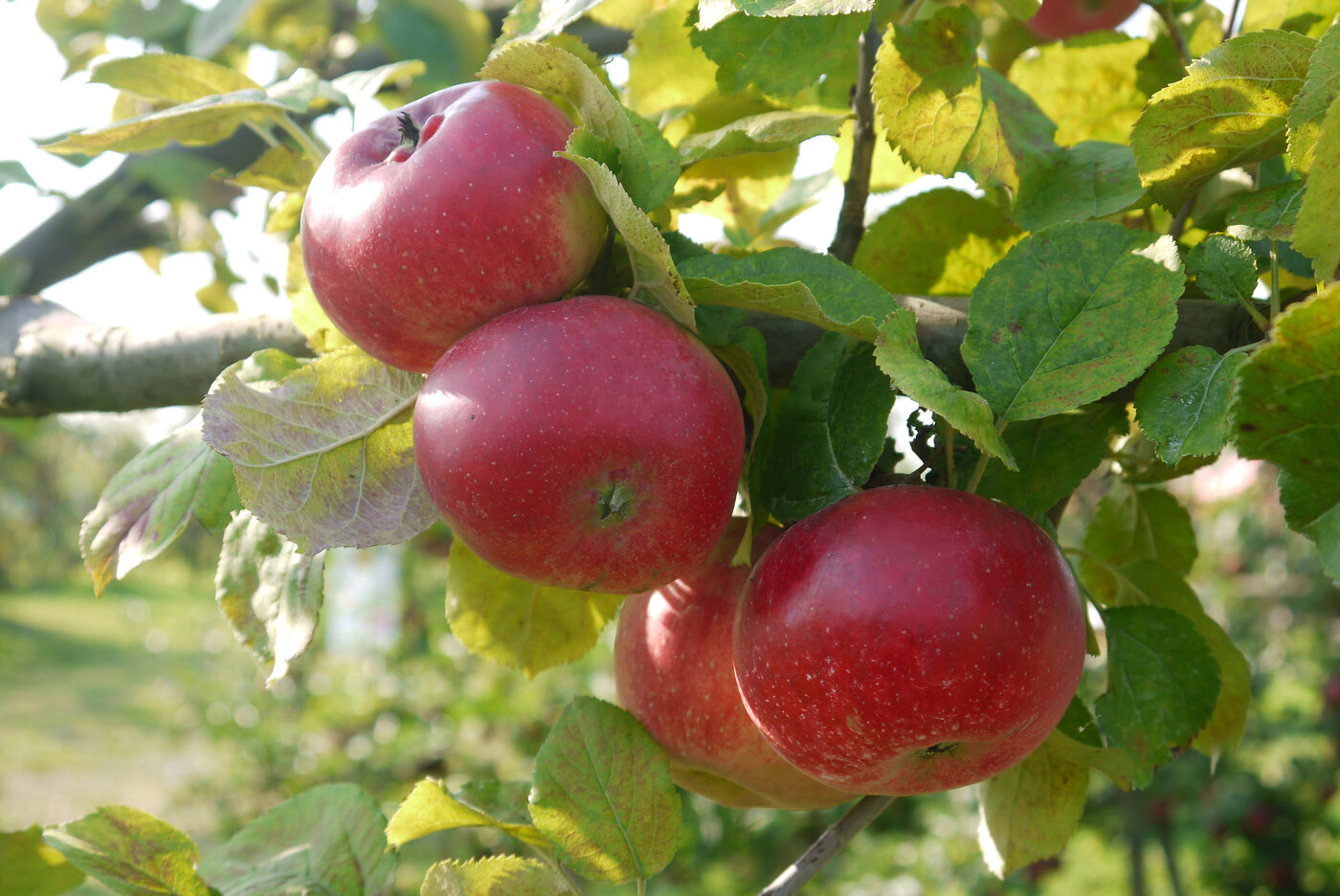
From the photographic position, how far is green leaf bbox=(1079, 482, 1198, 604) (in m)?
0.80

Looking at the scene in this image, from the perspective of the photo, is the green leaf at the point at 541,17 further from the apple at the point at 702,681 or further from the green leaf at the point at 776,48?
the apple at the point at 702,681

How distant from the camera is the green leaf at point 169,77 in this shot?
735mm

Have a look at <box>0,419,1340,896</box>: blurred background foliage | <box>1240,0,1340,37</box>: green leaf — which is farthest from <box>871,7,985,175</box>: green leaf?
<box>0,419,1340,896</box>: blurred background foliage

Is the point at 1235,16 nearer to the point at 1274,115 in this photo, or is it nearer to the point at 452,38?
the point at 1274,115

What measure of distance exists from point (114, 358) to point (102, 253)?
2.65ft

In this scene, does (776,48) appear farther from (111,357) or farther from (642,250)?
(111,357)

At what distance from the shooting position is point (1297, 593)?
10.6ft

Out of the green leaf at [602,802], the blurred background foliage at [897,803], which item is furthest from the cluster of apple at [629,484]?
the blurred background foliage at [897,803]

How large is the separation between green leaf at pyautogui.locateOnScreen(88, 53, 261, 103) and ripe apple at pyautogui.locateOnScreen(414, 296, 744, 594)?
41 centimetres

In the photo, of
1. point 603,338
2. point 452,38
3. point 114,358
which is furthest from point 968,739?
point 452,38

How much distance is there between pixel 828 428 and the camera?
534 mm

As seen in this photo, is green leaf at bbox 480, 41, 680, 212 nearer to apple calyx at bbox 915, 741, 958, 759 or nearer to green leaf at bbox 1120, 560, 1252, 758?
apple calyx at bbox 915, 741, 958, 759

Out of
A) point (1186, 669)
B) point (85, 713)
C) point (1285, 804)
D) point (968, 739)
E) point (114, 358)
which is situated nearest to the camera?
point (968, 739)

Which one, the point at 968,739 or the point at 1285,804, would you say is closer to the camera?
the point at 968,739
